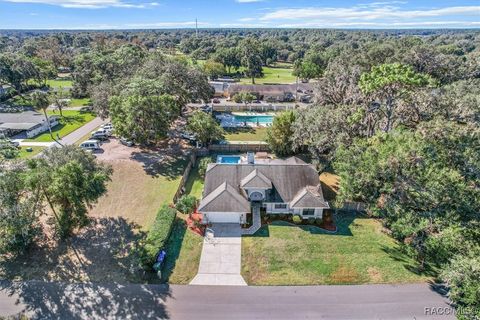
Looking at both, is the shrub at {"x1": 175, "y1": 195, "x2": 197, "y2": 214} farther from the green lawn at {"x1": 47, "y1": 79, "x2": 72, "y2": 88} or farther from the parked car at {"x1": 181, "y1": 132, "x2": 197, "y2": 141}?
the green lawn at {"x1": 47, "y1": 79, "x2": 72, "y2": 88}

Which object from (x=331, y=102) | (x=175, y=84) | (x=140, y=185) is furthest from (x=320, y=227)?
(x=175, y=84)

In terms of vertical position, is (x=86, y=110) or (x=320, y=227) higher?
(x=86, y=110)

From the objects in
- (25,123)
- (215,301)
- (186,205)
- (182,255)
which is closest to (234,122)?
(186,205)

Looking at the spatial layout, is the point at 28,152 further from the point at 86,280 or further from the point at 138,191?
the point at 86,280

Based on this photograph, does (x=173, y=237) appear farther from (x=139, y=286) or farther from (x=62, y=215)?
(x=62, y=215)

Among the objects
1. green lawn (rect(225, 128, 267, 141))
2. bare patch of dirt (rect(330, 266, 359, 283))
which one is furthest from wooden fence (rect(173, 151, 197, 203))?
bare patch of dirt (rect(330, 266, 359, 283))

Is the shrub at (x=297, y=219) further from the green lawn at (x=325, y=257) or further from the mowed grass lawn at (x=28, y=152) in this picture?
the mowed grass lawn at (x=28, y=152)

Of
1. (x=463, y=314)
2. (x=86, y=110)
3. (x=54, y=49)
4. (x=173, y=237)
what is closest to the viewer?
(x=463, y=314)
